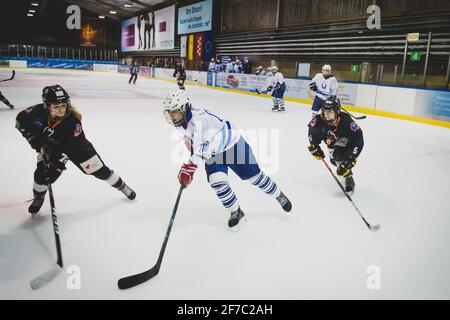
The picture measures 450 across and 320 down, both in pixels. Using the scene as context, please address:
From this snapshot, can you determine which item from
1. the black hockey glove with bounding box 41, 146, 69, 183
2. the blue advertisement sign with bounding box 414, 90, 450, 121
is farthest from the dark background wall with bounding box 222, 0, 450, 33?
the black hockey glove with bounding box 41, 146, 69, 183

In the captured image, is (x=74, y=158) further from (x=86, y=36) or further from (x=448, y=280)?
(x=86, y=36)

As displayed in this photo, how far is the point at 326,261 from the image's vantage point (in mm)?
2064

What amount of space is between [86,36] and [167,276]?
113ft

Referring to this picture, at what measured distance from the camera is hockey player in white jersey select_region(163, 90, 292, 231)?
213 cm

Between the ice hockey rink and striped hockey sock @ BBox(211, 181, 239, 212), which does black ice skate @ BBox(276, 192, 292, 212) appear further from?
striped hockey sock @ BBox(211, 181, 239, 212)

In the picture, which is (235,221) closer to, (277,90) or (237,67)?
(277,90)

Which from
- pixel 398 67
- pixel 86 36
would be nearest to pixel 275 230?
pixel 398 67

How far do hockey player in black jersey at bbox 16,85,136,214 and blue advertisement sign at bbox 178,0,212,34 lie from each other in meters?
18.0

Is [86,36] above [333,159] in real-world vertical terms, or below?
above

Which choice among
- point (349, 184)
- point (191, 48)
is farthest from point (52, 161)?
point (191, 48)

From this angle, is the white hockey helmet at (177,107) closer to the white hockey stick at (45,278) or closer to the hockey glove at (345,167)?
the white hockey stick at (45,278)

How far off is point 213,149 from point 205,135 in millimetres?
98
